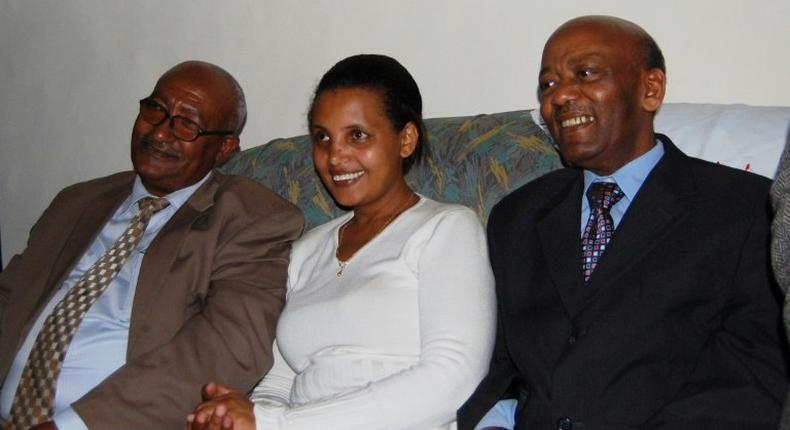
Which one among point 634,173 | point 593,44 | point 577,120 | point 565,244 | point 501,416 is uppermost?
point 593,44

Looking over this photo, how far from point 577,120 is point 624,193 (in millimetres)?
177

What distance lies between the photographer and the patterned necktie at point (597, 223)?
186cm

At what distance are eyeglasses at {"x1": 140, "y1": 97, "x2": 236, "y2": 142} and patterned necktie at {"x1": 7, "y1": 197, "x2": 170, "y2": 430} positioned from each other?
0.23 meters

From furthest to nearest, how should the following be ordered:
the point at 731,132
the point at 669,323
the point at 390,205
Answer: the point at 390,205 < the point at 731,132 < the point at 669,323

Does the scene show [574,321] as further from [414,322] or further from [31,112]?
[31,112]

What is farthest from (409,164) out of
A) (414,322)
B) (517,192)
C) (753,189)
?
(753,189)

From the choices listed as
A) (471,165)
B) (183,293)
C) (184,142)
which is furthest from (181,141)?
(471,165)

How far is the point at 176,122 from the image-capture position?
2.46 meters

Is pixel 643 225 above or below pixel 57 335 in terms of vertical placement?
above

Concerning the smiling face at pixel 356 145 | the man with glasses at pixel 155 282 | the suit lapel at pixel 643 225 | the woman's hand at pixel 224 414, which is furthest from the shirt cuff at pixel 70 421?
the suit lapel at pixel 643 225

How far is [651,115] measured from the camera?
2.00 metres

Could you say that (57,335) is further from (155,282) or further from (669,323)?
(669,323)

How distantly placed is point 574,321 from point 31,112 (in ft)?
8.45

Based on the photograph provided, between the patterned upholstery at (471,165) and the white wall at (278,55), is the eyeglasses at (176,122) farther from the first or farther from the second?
the white wall at (278,55)
